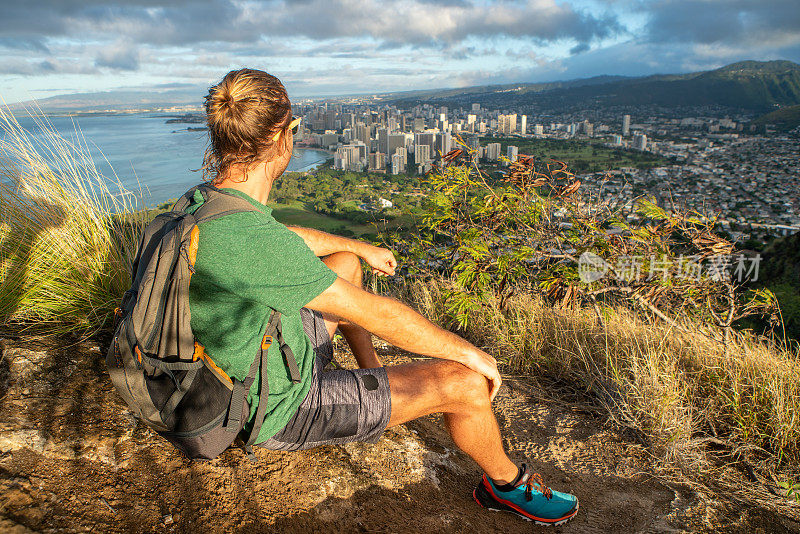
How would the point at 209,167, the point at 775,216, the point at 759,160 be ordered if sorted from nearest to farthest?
the point at 209,167, the point at 775,216, the point at 759,160

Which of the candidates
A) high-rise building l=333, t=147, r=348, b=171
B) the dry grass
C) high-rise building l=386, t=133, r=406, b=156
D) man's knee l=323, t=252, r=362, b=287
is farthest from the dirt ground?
high-rise building l=333, t=147, r=348, b=171

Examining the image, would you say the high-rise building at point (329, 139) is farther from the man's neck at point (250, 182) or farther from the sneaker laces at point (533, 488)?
the sneaker laces at point (533, 488)

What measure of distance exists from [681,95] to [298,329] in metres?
75.1

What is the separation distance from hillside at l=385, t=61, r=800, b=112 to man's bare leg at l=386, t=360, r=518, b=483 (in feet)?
172

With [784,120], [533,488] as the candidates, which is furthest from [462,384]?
[784,120]

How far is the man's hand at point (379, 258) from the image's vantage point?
204 centimetres

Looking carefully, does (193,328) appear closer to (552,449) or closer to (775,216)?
(552,449)

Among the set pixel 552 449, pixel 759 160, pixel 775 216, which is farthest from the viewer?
pixel 759 160

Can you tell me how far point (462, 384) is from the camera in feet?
4.84

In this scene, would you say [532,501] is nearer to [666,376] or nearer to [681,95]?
[666,376]

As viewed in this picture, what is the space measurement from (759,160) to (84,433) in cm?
3099

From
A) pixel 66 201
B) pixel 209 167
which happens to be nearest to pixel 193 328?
pixel 209 167

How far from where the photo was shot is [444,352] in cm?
143

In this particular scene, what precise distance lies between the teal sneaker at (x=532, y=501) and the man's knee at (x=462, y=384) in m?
0.35
